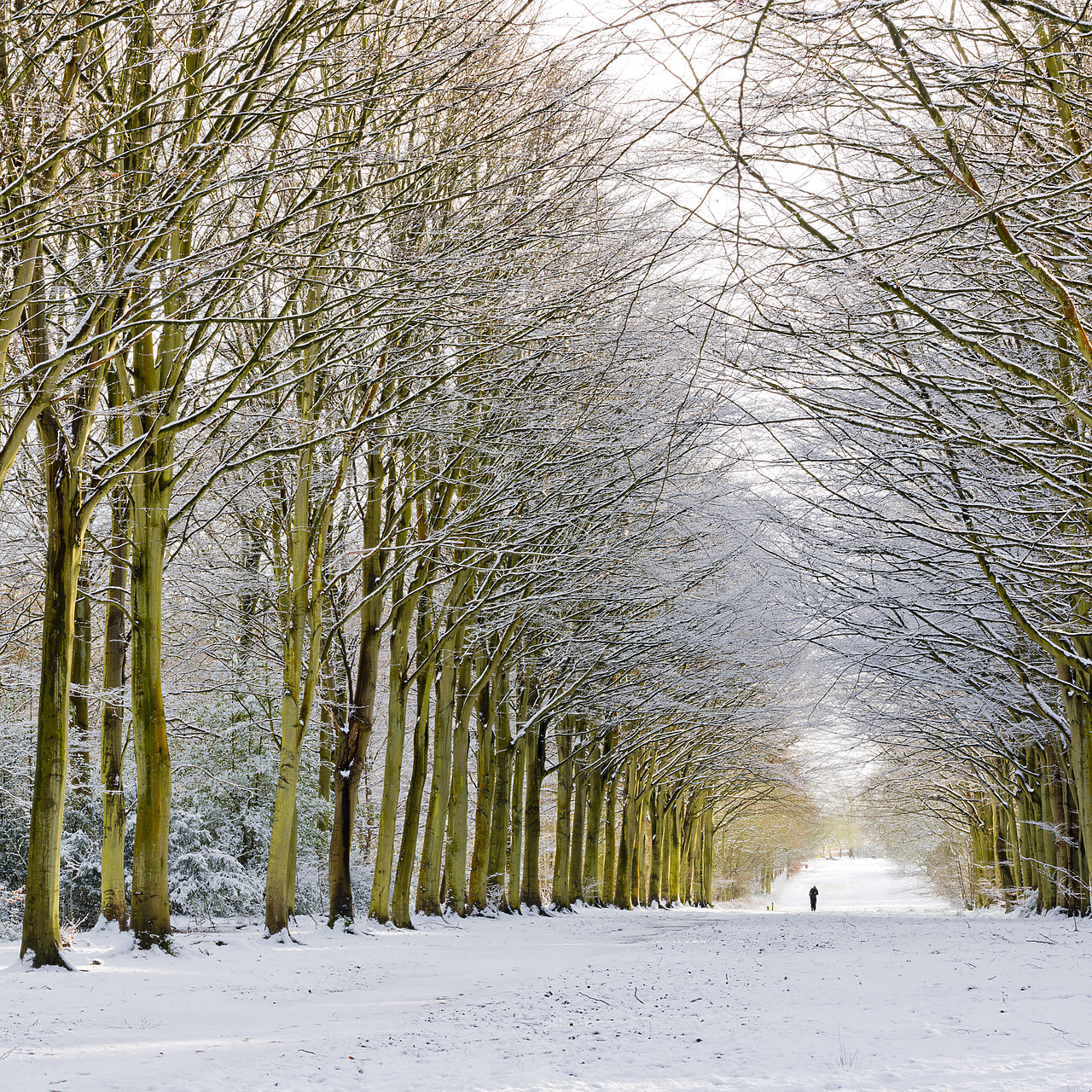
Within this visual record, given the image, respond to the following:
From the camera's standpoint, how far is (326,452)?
13.6 meters

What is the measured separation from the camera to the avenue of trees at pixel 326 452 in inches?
311

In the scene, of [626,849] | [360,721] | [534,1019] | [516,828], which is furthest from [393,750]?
[626,849]

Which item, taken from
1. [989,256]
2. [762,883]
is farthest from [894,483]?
[762,883]

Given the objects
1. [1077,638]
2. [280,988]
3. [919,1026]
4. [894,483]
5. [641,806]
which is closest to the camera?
[919,1026]

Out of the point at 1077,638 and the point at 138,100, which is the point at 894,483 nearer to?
the point at 1077,638

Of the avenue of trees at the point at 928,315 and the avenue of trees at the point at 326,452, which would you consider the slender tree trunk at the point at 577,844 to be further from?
the avenue of trees at the point at 928,315

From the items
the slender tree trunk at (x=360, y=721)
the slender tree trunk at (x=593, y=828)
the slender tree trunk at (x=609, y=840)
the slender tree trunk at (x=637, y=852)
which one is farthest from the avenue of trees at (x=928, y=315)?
the slender tree trunk at (x=637, y=852)

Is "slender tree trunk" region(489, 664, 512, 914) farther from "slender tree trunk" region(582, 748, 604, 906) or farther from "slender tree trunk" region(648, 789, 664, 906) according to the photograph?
"slender tree trunk" region(648, 789, 664, 906)

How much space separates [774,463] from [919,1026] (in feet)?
17.3

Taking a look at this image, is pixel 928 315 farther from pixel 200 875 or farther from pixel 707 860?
pixel 707 860

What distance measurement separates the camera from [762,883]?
89.1m

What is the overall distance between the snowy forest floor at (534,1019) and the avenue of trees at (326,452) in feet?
4.38

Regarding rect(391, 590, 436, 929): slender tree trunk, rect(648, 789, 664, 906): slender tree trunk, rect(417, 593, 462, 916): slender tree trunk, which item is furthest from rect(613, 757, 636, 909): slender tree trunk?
rect(391, 590, 436, 929): slender tree trunk

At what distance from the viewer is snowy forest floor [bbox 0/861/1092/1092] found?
5.58 meters
